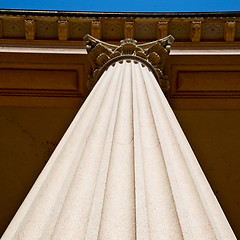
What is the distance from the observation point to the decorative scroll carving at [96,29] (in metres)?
17.0

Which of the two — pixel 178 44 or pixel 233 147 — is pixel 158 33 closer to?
pixel 178 44

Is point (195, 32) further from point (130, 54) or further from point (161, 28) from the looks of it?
point (130, 54)

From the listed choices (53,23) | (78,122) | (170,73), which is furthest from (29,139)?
(78,122)

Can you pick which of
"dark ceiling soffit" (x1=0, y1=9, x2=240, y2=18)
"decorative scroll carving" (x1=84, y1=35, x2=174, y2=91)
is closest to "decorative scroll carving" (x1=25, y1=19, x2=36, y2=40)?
"dark ceiling soffit" (x1=0, y1=9, x2=240, y2=18)

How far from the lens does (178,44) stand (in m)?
17.1

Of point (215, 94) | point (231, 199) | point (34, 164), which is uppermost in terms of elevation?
point (215, 94)

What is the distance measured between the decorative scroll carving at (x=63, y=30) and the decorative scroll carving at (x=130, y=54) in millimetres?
2857

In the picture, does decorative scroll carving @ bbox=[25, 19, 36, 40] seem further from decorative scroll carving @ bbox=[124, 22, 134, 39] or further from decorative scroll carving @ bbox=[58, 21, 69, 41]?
decorative scroll carving @ bbox=[124, 22, 134, 39]

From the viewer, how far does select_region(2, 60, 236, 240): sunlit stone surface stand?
14.8 feet

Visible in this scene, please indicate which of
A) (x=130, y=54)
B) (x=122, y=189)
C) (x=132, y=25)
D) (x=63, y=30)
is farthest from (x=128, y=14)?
(x=122, y=189)

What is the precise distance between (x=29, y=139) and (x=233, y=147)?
8366 millimetres

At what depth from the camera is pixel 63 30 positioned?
17.4m

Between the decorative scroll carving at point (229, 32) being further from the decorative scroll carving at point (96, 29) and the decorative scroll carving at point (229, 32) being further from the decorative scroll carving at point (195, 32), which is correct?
the decorative scroll carving at point (96, 29)

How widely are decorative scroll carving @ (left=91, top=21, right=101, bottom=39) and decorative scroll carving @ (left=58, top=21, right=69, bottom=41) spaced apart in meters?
1.07
